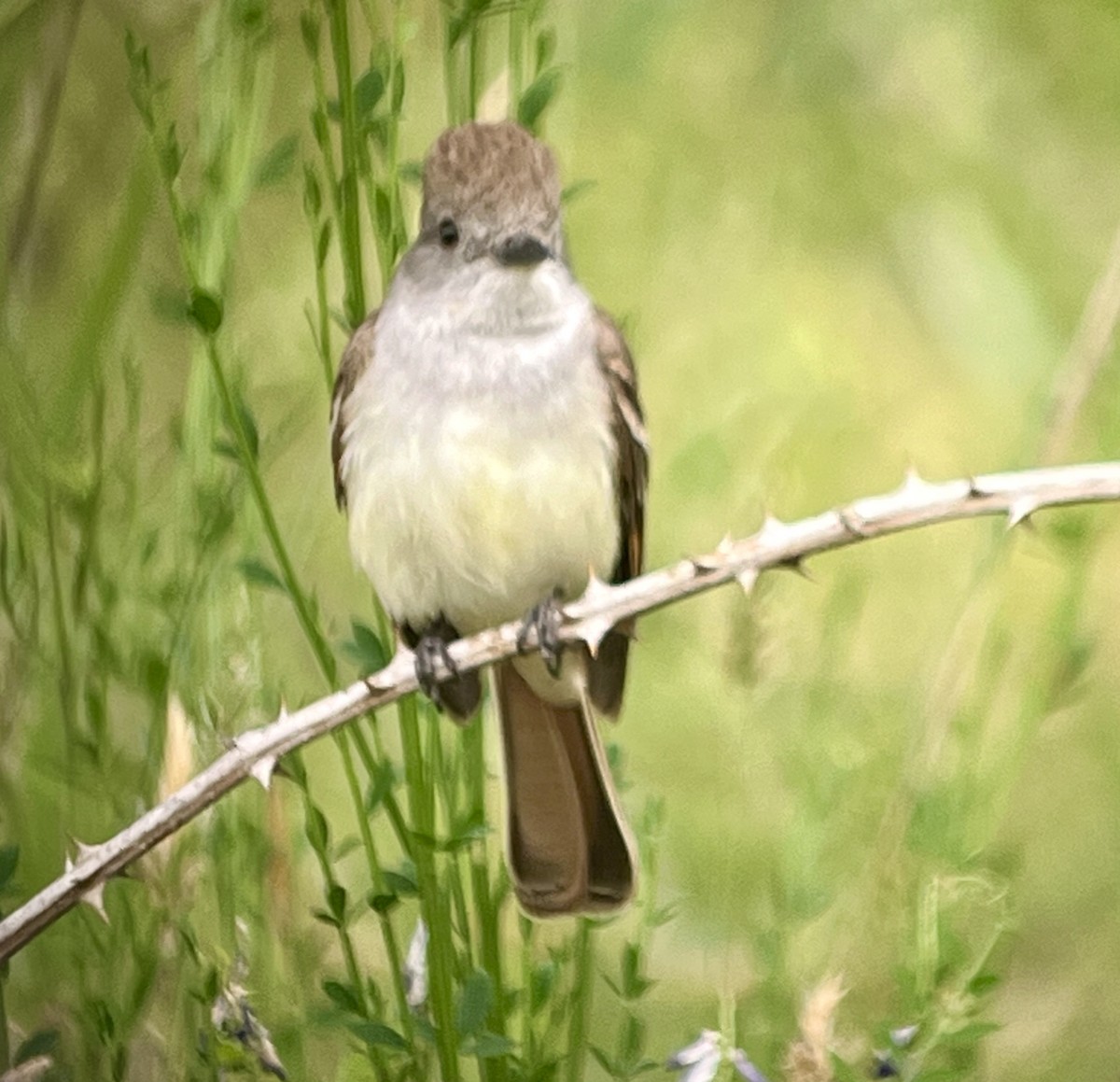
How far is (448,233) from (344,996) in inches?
17.0

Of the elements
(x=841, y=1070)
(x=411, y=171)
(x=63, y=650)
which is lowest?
(x=841, y=1070)

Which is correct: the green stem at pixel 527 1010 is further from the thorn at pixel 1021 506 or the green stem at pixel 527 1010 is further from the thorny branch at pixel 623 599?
the thorn at pixel 1021 506

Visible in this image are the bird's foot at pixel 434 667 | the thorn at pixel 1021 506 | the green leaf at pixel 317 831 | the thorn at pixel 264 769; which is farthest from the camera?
the bird's foot at pixel 434 667

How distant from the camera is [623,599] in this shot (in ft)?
2.70

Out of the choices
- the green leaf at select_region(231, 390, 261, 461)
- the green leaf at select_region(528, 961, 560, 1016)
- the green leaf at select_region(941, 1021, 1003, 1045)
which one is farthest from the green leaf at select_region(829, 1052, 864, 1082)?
the green leaf at select_region(231, 390, 261, 461)

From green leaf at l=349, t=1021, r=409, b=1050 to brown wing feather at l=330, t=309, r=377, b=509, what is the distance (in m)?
0.34

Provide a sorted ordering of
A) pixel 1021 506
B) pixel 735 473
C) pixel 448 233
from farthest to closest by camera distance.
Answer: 1. pixel 735 473
2. pixel 448 233
3. pixel 1021 506

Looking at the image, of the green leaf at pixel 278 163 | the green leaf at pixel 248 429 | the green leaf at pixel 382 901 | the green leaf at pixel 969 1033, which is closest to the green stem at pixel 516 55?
the green leaf at pixel 278 163

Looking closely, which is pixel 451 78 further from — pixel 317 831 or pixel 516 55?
pixel 317 831

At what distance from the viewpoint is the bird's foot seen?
1021mm

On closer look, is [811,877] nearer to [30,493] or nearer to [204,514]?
[204,514]

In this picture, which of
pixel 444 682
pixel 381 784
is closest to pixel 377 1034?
pixel 381 784

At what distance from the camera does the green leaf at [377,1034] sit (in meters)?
0.92

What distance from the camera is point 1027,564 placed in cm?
120
